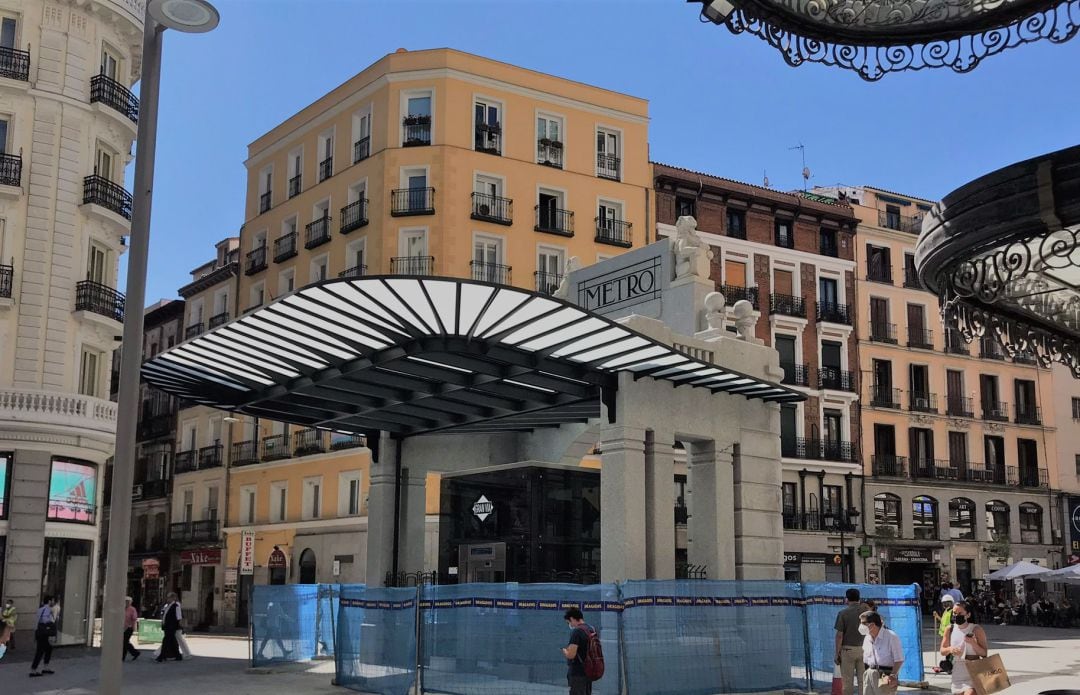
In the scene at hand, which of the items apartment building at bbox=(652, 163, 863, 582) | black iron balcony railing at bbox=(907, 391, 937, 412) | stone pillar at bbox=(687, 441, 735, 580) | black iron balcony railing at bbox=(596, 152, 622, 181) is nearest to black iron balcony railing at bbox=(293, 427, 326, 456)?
black iron balcony railing at bbox=(596, 152, 622, 181)

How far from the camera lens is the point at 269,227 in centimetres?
5372

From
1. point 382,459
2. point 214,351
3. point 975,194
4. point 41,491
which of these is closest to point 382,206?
point 41,491

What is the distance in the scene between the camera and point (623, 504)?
56.2ft

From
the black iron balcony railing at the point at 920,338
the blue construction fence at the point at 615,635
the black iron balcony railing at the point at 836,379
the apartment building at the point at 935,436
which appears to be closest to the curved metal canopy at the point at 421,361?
the blue construction fence at the point at 615,635

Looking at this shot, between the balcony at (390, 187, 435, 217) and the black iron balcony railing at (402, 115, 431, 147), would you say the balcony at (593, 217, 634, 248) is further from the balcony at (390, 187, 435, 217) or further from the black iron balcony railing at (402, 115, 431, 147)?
the black iron balcony railing at (402, 115, 431, 147)

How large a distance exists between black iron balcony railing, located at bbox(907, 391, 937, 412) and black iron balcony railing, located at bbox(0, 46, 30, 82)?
42851mm

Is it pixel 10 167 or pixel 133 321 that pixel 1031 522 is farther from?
pixel 133 321

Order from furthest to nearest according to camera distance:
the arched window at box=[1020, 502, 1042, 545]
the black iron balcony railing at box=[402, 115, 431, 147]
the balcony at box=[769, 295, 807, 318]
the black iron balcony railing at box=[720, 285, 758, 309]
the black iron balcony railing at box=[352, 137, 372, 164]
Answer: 1. the arched window at box=[1020, 502, 1042, 545]
2. the balcony at box=[769, 295, 807, 318]
3. the black iron balcony railing at box=[720, 285, 758, 309]
4. the black iron balcony railing at box=[352, 137, 372, 164]
5. the black iron balcony railing at box=[402, 115, 431, 147]

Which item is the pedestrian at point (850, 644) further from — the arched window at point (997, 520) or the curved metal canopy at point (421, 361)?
the arched window at point (997, 520)

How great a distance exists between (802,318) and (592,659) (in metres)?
43.4

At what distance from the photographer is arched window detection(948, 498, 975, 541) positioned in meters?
55.8

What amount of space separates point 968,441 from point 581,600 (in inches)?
1872

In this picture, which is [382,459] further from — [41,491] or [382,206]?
[382,206]

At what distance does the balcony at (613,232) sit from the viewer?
47.8 meters
